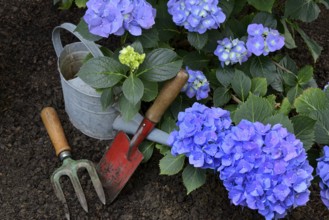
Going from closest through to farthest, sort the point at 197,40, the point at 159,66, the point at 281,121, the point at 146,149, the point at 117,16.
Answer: the point at 281,121
the point at 117,16
the point at 159,66
the point at 197,40
the point at 146,149

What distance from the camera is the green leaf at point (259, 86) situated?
82.2 inches

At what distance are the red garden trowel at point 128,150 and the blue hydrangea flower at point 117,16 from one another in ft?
0.79

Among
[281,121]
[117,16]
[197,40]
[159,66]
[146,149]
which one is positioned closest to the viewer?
[281,121]

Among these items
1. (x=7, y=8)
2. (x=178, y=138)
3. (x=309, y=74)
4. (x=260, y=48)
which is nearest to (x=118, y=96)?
(x=178, y=138)

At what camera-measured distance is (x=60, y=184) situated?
224 cm

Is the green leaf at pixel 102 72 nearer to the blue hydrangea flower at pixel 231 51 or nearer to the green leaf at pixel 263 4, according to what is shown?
the blue hydrangea flower at pixel 231 51

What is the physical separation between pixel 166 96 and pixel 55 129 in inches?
20.8

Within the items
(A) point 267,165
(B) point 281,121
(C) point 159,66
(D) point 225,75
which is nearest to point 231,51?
(D) point 225,75

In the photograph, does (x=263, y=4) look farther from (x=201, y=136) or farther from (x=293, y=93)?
(x=201, y=136)

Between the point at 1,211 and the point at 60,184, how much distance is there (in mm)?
249

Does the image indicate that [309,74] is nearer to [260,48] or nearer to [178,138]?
[260,48]

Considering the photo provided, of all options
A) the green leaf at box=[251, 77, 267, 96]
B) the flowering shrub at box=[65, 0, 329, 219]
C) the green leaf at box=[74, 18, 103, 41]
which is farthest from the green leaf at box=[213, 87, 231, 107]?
the green leaf at box=[74, 18, 103, 41]

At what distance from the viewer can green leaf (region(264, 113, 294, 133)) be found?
68.3 inches

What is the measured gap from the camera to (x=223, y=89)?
7.21 ft
